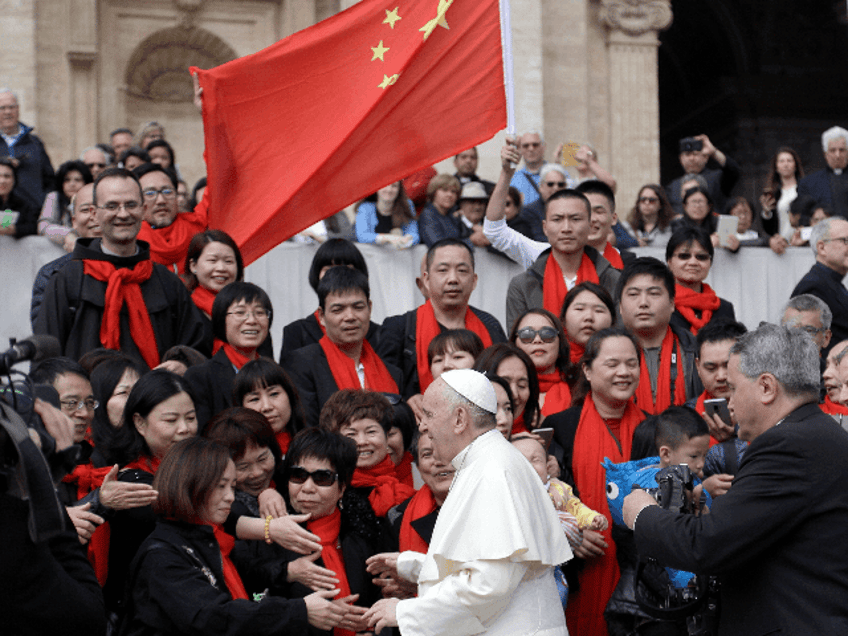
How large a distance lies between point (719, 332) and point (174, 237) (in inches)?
142

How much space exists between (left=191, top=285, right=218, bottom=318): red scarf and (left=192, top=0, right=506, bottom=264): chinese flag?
2.12ft

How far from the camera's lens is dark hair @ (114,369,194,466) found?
5172mm

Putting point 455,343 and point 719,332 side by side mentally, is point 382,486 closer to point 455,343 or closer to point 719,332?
point 455,343

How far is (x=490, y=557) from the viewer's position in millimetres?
3959

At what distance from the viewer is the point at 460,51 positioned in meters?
7.75

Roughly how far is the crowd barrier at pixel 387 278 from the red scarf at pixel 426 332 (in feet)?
8.60

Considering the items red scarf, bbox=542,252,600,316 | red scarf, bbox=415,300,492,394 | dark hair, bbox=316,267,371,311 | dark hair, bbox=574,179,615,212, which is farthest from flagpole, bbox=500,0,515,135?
dark hair, bbox=316,267,371,311

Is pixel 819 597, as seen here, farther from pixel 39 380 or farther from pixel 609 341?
pixel 39 380

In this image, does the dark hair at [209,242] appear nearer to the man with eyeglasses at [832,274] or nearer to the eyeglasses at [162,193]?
the eyeglasses at [162,193]

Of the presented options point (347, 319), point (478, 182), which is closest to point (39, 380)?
point (347, 319)

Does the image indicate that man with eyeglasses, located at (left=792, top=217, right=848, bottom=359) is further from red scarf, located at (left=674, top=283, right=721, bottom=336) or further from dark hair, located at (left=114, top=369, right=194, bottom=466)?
Result: dark hair, located at (left=114, top=369, right=194, bottom=466)

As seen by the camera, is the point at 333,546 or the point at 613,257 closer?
the point at 333,546

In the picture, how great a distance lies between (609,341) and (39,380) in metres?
2.71

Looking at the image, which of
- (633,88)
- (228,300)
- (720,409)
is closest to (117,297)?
(228,300)
